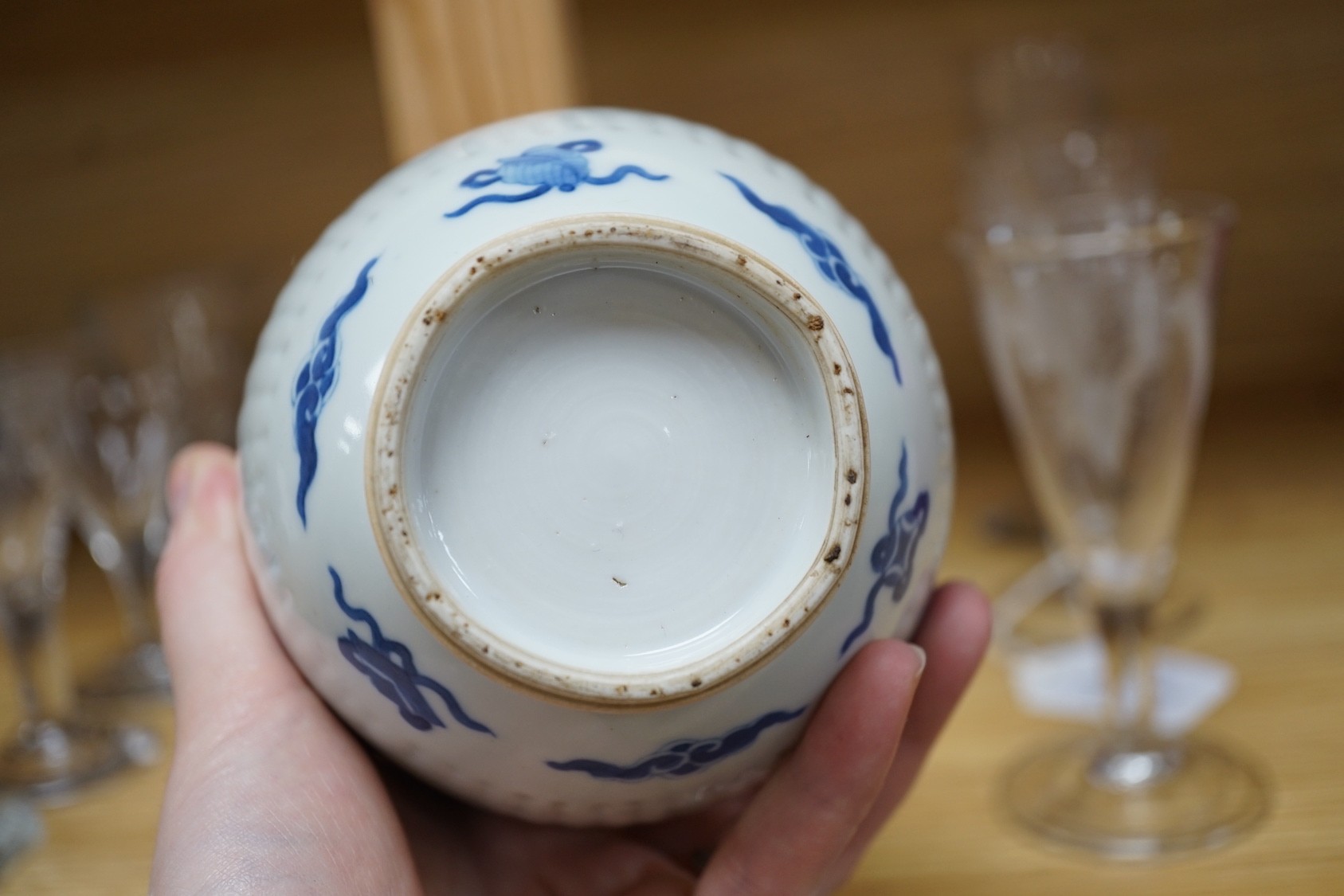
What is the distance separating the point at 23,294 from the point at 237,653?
37.1 inches

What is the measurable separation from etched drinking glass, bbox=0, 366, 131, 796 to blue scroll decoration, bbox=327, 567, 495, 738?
0.48 m

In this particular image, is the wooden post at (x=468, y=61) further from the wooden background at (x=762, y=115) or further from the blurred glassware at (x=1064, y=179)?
the wooden background at (x=762, y=115)

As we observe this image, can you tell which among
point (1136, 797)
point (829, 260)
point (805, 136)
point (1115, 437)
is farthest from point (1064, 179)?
point (829, 260)

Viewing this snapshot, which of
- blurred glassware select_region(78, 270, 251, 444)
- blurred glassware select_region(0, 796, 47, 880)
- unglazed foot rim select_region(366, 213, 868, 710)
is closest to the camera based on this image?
unglazed foot rim select_region(366, 213, 868, 710)

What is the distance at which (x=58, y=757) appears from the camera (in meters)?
0.86

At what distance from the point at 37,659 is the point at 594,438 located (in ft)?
2.05

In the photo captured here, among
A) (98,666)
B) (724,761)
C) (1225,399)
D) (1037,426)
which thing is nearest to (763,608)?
(724,761)

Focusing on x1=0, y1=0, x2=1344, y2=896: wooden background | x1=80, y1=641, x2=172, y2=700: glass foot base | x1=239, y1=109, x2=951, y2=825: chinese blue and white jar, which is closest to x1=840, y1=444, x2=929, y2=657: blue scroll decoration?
x1=239, y1=109, x2=951, y2=825: chinese blue and white jar

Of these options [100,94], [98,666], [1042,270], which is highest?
[100,94]

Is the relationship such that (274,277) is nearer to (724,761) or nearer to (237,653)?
(237,653)

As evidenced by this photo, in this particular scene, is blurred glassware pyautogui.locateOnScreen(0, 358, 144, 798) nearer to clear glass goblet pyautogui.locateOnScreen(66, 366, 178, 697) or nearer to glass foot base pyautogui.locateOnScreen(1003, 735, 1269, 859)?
clear glass goblet pyautogui.locateOnScreen(66, 366, 178, 697)

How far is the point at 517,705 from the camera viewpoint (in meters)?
0.43

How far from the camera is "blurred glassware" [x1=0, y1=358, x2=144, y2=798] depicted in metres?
0.85

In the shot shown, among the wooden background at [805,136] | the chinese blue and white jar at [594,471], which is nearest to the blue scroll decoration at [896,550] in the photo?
the chinese blue and white jar at [594,471]
